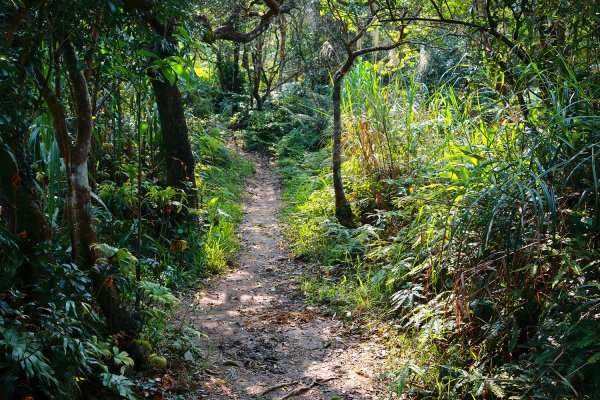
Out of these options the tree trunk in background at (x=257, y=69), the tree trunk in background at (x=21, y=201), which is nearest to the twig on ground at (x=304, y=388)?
the tree trunk in background at (x=21, y=201)

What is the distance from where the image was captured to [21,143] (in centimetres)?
294

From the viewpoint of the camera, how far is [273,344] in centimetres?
463

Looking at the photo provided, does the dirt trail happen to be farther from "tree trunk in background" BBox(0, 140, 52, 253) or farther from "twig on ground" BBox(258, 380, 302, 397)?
"tree trunk in background" BBox(0, 140, 52, 253)

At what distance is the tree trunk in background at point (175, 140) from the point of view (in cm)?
636

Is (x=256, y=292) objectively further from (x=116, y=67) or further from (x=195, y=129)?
(x=195, y=129)

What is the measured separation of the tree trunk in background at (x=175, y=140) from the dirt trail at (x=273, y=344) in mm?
1254

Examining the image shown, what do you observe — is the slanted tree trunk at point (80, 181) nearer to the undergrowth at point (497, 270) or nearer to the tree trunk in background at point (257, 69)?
the undergrowth at point (497, 270)

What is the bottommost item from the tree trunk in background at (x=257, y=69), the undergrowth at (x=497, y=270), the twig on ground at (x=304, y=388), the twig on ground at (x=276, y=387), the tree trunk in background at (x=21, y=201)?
the twig on ground at (x=304, y=388)

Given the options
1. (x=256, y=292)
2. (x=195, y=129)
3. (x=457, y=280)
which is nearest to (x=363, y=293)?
(x=256, y=292)

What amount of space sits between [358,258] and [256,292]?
1.17 metres

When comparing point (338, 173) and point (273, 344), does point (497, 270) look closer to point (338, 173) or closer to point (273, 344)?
point (273, 344)

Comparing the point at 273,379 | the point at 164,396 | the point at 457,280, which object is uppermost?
the point at 457,280

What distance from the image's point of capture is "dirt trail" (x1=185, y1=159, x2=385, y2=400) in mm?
3920

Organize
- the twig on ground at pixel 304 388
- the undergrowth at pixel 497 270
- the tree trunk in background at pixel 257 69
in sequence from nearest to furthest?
1. the undergrowth at pixel 497 270
2. the twig on ground at pixel 304 388
3. the tree trunk in background at pixel 257 69
